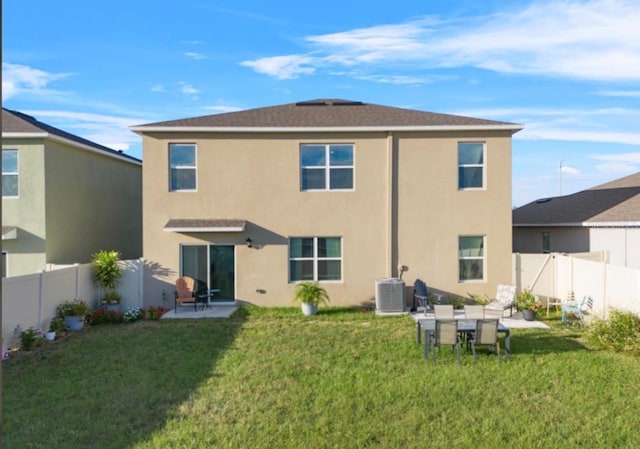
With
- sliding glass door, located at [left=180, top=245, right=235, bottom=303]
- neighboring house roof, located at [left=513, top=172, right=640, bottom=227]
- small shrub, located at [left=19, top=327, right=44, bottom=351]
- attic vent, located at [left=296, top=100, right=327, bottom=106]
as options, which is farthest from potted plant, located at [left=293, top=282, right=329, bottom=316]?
neighboring house roof, located at [left=513, top=172, right=640, bottom=227]

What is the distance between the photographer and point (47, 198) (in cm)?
1478

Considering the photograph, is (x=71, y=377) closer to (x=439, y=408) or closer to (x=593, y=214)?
(x=439, y=408)

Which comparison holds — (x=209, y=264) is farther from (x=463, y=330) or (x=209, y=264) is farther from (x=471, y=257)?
(x=463, y=330)

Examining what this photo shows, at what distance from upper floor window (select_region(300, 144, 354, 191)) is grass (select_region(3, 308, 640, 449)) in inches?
224

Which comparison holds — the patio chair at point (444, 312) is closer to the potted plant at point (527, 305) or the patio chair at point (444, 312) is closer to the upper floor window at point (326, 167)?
the potted plant at point (527, 305)

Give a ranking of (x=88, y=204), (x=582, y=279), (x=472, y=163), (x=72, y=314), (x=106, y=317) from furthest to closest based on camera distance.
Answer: (x=88, y=204)
(x=472, y=163)
(x=106, y=317)
(x=582, y=279)
(x=72, y=314)

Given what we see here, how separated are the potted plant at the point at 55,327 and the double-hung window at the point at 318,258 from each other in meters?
6.69

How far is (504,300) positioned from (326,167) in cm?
675

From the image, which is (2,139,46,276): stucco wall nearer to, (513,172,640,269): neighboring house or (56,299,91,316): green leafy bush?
(56,299,91,316): green leafy bush

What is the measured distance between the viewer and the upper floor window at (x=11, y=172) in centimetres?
1463

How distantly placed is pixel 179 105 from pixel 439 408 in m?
16.7

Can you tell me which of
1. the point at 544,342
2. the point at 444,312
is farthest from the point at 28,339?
the point at 544,342

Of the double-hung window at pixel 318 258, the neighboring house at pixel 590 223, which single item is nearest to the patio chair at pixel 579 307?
the neighboring house at pixel 590 223

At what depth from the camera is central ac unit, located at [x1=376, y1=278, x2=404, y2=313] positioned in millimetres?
14367
